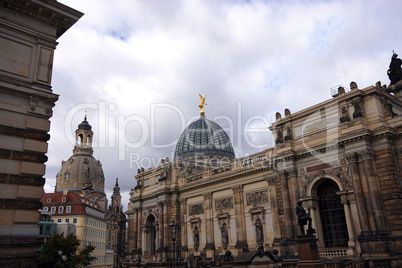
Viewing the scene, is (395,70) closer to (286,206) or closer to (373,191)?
(373,191)

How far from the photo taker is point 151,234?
1932 inches

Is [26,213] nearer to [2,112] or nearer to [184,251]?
[2,112]

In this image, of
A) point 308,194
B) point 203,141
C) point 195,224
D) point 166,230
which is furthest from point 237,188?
point 203,141

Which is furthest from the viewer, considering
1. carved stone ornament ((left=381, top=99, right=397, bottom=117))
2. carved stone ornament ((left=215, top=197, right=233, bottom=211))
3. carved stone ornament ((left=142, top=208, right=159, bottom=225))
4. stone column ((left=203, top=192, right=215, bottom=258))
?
carved stone ornament ((left=142, top=208, right=159, bottom=225))

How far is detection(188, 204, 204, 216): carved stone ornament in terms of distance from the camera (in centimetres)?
4278

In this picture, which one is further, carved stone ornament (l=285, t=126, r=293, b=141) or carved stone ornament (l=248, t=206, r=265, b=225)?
carved stone ornament (l=248, t=206, r=265, b=225)

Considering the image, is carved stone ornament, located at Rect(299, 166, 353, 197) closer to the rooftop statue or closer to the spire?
the rooftop statue

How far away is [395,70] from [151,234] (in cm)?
→ 3681

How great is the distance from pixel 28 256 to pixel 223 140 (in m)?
51.7

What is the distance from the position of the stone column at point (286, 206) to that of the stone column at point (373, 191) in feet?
23.8

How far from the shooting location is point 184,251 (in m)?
43.0

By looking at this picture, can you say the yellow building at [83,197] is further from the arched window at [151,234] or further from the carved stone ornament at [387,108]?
the carved stone ornament at [387,108]

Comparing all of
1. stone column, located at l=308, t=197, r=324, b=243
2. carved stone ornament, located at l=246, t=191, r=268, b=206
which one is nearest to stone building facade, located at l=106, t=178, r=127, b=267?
carved stone ornament, located at l=246, t=191, r=268, b=206

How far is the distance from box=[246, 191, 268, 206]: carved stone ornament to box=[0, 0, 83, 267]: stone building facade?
26.9 meters
